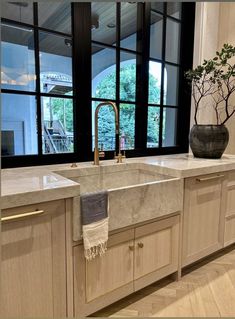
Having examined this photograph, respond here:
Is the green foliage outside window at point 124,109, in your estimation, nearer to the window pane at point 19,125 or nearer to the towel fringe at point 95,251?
the window pane at point 19,125

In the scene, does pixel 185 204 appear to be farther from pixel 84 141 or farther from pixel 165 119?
pixel 165 119

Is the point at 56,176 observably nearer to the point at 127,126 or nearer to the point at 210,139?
the point at 127,126

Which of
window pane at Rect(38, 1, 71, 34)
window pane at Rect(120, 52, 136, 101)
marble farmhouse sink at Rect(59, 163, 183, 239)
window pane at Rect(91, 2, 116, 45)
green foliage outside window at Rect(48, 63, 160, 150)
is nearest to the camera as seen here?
marble farmhouse sink at Rect(59, 163, 183, 239)

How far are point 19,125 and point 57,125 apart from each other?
0.95 feet

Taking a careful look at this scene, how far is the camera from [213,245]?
6.86ft

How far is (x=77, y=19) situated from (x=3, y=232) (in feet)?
5.31

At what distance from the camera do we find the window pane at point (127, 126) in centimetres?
238

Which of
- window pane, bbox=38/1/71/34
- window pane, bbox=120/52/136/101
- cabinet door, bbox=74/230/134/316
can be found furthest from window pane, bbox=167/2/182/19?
cabinet door, bbox=74/230/134/316

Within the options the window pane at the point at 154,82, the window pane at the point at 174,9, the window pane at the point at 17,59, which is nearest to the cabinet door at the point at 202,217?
the window pane at the point at 154,82

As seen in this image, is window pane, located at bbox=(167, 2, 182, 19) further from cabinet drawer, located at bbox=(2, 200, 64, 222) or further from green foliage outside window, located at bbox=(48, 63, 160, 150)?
cabinet drawer, located at bbox=(2, 200, 64, 222)

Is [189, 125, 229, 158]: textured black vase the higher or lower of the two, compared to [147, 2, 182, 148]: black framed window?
lower

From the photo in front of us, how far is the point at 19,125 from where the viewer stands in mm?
1838

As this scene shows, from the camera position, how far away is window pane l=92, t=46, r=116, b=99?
2.12m

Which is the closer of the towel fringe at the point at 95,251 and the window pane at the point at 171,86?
the towel fringe at the point at 95,251
